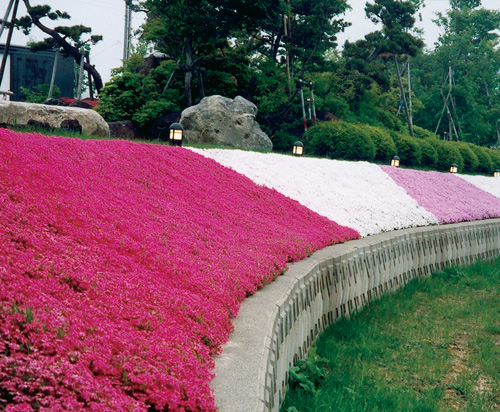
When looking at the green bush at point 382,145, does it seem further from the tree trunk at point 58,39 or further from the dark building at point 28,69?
the dark building at point 28,69

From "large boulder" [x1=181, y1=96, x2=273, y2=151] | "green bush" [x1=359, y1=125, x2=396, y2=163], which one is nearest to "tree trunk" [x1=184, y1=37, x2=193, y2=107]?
"large boulder" [x1=181, y1=96, x2=273, y2=151]

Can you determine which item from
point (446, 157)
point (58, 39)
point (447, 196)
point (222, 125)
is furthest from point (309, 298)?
point (58, 39)

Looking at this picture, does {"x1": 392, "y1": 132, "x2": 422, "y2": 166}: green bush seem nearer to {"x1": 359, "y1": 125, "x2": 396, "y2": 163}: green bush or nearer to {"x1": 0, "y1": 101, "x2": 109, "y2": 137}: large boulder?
{"x1": 359, "y1": 125, "x2": 396, "y2": 163}: green bush

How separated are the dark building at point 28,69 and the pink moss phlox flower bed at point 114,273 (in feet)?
121

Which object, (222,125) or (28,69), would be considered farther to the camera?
(28,69)

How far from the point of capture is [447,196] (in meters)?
17.2

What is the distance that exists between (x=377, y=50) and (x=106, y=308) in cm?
3205

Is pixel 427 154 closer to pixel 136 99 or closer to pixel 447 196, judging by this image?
pixel 447 196

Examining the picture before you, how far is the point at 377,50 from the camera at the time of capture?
32969 mm

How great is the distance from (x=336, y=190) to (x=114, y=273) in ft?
30.8

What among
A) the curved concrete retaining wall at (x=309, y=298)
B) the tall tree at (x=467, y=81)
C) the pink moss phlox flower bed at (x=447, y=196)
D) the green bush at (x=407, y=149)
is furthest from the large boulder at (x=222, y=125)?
the tall tree at (x=467, y=81)

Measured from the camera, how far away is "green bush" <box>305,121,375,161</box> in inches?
898

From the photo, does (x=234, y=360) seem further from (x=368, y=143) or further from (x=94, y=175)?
(x=368, y=143)

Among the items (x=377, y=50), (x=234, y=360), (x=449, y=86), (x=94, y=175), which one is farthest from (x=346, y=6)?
(x=234, y=360)
